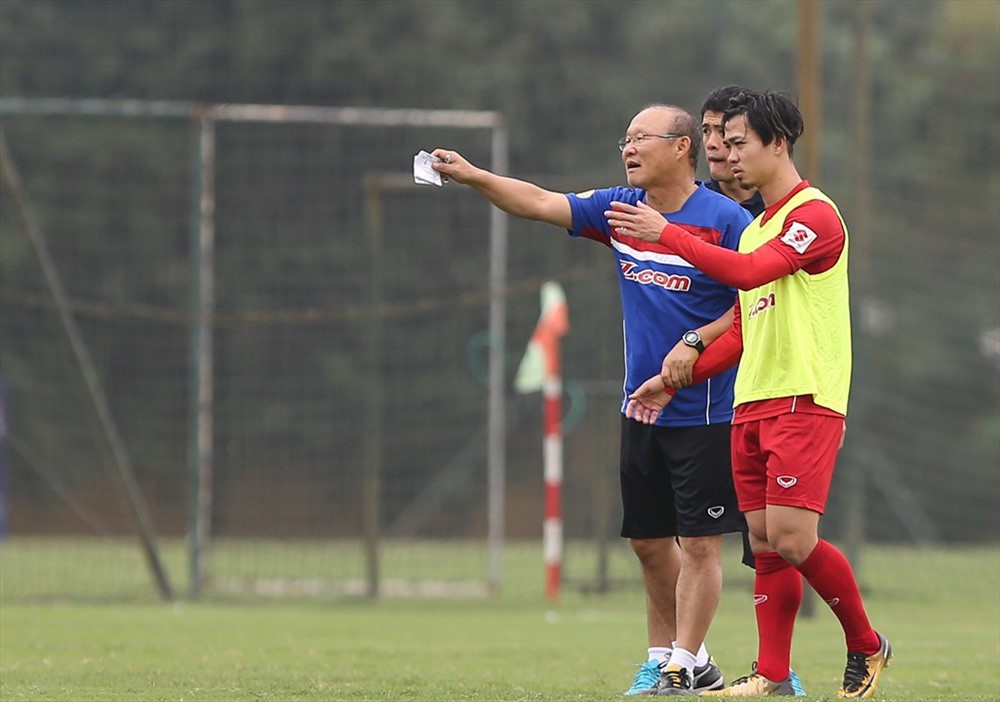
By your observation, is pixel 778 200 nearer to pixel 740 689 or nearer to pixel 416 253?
pixel 740 689

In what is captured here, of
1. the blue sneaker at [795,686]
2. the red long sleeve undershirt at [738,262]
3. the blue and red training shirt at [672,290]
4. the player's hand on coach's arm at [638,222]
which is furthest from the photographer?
the blue and red training shirt at [672,290]

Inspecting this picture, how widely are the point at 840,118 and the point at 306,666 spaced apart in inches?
545

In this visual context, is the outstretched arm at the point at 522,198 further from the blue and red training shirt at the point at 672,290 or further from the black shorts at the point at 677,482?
the black shorts at the point at 677,482

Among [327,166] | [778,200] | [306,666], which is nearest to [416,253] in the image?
[327,166]

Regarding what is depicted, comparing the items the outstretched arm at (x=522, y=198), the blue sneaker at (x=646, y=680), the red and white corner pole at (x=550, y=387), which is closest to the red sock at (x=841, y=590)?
the blue sneaker at (x=646, y=680)

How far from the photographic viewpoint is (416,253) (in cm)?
1658

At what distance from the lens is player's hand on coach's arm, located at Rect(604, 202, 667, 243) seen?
208 inches

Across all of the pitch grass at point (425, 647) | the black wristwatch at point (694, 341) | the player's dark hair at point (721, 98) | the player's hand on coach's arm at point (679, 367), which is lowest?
the pitch grass at point (425, 647)

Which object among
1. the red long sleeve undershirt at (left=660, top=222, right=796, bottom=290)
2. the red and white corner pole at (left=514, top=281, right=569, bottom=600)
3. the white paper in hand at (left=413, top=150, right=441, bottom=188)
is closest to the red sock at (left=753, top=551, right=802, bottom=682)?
the red long sleeve undershirt at (left=660, top=222, right=796, bottom=290)

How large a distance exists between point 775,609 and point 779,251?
117cm

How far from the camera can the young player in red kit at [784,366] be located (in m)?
5.23

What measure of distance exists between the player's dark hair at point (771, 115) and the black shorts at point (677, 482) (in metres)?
0.98

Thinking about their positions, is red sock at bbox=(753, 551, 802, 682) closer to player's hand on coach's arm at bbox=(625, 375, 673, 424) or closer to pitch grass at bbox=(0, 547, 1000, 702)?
pitch grass at bbox=(0, 547, 1000, 702)

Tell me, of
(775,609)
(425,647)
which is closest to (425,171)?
(775,609)
